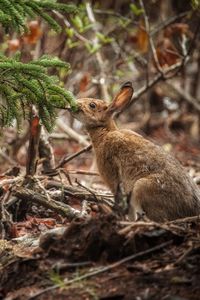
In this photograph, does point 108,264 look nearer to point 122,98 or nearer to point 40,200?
point 40,200

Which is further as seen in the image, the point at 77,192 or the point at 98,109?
the point at 98,109

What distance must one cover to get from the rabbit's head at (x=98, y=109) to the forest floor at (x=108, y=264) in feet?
7.96

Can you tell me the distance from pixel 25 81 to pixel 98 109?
2.00m

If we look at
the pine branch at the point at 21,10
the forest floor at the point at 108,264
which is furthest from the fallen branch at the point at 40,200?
the pine branch at the point at 21,10

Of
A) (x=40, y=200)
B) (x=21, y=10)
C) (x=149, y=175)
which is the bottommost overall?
(x=40, y=200)

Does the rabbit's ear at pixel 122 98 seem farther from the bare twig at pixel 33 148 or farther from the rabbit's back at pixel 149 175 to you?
the bare twig at pixel 33 148

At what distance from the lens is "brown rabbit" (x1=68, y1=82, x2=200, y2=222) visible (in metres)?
6.20

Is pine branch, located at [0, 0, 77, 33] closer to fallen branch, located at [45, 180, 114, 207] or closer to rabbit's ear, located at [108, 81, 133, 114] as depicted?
rabbit's ear, located at [108, 81, 133, 114]

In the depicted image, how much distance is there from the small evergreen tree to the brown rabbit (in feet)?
3.00

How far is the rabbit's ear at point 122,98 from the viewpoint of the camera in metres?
7.33

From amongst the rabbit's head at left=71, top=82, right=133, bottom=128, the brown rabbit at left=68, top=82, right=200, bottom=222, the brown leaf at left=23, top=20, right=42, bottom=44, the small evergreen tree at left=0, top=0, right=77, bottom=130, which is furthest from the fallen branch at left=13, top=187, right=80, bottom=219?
the brown leaf at left=23, top=20, right=42, bottom=44

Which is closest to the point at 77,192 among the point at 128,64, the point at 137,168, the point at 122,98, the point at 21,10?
the point at 137,168

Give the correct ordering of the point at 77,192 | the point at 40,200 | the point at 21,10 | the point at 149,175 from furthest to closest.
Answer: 1. the point at 77,192
2. the point at 40,200
3. the point at 149,175
4. the point at 21,10

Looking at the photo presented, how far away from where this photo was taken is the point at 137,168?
6.68 m
